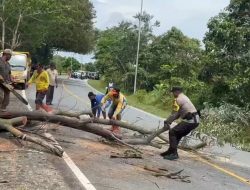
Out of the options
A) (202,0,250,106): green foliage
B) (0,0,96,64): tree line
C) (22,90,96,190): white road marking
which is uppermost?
(0,0,96,64): tree line

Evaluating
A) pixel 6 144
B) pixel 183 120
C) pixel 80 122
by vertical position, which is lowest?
pixel 6 144

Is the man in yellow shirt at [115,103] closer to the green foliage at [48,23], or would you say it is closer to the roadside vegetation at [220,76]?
the roadside vegetation at [220,76]

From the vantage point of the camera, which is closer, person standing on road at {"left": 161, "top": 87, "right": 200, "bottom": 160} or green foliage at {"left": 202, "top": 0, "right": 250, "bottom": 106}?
person standing on road at {"left": 161, "top": 87, "right": 200, "bottom": 160}

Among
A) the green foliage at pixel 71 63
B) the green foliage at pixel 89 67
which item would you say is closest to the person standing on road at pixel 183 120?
the green foliage at pixel 89 67

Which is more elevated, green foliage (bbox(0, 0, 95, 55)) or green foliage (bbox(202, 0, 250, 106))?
green foliage (bbox(0, 0, 95, 55))

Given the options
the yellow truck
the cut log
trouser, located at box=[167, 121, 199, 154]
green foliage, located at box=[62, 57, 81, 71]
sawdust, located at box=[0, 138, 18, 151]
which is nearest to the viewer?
the cut log

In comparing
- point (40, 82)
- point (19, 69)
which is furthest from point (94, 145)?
point (19, 69)

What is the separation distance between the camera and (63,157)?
1073 centimetres

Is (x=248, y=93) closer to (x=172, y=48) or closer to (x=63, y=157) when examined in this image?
(x=63, y=157)

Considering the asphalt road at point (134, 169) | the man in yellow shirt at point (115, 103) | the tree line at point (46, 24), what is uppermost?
the tree line at point (46, 24)

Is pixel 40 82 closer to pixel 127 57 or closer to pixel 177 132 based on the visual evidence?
pixel 177 132

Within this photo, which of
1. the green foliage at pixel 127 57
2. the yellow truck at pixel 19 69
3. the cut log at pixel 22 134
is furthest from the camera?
the green foliage at pixel 127 57

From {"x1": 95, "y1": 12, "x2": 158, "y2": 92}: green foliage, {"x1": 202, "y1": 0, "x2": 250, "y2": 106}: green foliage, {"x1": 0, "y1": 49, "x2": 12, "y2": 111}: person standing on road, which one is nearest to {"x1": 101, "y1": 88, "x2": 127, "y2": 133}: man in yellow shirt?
{"x1": 0, "y1": 49, "x2": 12, "y2": 111}: person standing on road

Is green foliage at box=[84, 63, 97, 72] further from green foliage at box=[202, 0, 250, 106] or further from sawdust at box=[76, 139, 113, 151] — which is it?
sawdust at box=[76, 139, 113, 151]
